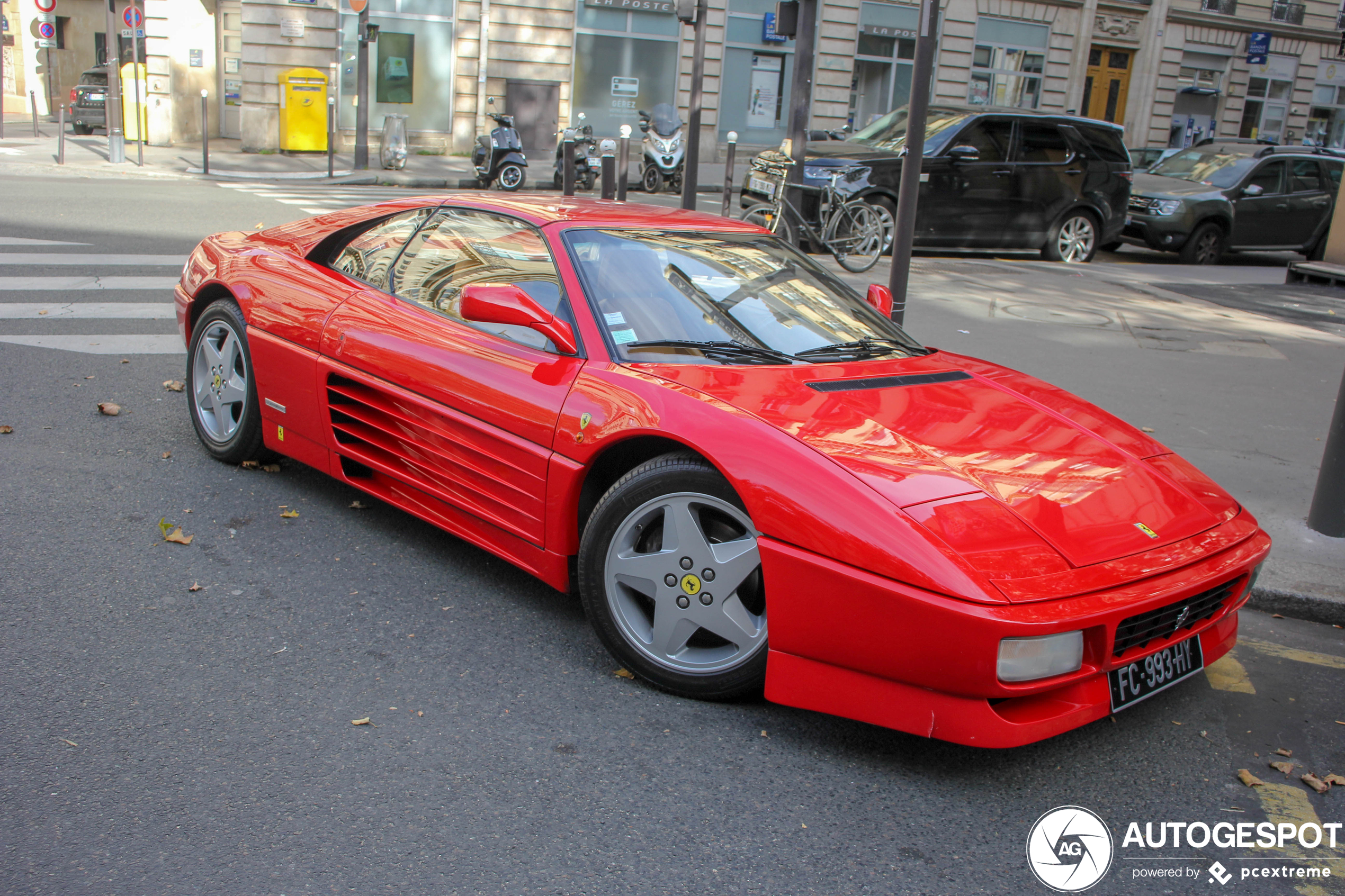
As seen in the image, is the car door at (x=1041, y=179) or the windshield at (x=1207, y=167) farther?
the windshield at (x=1207, y=167)

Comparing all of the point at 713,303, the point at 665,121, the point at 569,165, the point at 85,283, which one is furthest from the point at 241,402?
the point at 665,121

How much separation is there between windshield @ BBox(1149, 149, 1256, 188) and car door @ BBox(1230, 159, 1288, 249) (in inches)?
8.1

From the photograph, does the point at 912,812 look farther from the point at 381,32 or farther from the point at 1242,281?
the point at 381,32

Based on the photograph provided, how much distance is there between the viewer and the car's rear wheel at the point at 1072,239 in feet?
46.2

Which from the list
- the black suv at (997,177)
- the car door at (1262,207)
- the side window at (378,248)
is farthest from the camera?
the car door at (1262,207)

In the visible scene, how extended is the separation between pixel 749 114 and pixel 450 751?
2548 centimetres

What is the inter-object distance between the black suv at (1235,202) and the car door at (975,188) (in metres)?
3.36

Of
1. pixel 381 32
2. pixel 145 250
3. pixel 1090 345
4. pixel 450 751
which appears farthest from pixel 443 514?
pixel 381 32

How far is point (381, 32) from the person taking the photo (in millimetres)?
23328

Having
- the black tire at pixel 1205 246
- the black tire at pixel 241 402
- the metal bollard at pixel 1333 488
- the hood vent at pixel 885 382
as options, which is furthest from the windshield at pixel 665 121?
the hood vent at pixel 885 382

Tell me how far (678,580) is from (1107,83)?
33.0m

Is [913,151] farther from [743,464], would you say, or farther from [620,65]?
[620,65]

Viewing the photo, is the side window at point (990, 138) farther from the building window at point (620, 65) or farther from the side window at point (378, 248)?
the building window at point (620, 65)

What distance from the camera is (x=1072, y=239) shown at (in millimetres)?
14211
